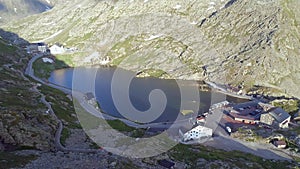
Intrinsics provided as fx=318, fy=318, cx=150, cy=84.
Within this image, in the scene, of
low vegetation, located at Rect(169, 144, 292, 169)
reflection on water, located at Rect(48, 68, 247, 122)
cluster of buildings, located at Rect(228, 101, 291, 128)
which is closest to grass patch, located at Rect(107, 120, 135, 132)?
reflection on water, located at Rect(48, 68, 247, 122)

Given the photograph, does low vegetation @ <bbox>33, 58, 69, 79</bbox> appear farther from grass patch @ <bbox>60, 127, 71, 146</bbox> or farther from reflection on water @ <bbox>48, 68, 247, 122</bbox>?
grass patch @ <bbox>60, 127, 71, 146</bbox>

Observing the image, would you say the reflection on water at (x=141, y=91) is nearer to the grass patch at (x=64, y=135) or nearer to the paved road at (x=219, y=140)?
the paved road at (x=219, y=140)

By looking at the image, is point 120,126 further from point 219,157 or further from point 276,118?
point 276,118

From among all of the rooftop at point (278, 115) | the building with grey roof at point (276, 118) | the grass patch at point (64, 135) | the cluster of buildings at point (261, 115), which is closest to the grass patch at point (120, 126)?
the grass patch at point (64, 135)

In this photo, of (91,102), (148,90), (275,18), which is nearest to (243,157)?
(91,102)

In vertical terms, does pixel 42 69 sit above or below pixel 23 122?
above

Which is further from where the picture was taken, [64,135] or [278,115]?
[278,115]

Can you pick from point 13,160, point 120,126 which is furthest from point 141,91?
point 13,160
